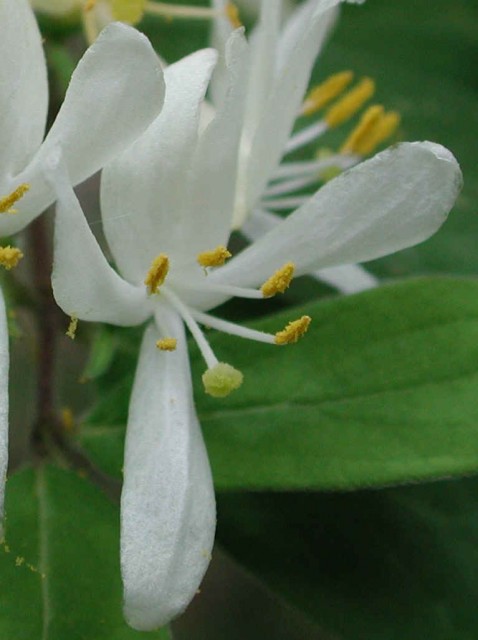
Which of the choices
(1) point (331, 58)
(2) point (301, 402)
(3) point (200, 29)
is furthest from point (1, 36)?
(1) point (331, 58)

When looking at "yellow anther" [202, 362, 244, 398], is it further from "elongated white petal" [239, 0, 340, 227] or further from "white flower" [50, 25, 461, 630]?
"elongated white petal" [239, 0, 340, 227]

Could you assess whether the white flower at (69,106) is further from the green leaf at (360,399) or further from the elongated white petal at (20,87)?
the green leaf at (360,399)

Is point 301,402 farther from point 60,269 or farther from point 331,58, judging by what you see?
point 331,58

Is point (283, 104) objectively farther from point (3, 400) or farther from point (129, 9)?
point (3, 400)

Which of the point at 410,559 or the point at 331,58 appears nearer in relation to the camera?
the point at 410,559

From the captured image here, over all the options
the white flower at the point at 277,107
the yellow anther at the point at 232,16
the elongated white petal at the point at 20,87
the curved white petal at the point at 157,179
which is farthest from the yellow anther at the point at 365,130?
the elongated white petal at the point at 20,87

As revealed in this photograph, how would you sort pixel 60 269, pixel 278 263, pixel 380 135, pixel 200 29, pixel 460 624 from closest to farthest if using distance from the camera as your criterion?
1. pixel 60 269
2. pixel 278 263
3. pixel 460 624
4. pixel 380 135
5. pixel 200 29
